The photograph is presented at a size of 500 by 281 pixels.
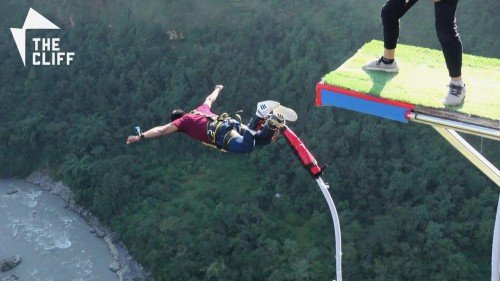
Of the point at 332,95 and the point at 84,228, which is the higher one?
the point at 332,95

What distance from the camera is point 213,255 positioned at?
2845 centimetres

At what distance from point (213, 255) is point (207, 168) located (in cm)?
783

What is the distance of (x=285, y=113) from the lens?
5660mm

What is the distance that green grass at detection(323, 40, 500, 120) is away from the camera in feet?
18.2

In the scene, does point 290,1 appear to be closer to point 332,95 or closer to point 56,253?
point 56,253

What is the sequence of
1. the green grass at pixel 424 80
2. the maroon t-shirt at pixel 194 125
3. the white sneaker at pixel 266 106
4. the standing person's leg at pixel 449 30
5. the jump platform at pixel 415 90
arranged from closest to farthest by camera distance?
the standing person's leg at pixel 449 30 → the jump platform at pixel 415 90 → the green grass at pixel 424 80 → the white sneaker at pixel 266 106 → the maroon t-shirt at pixel 194 125

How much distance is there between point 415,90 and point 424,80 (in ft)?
1.16

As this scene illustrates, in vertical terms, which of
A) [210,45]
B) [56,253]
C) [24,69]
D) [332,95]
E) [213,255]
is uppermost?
[332,95]

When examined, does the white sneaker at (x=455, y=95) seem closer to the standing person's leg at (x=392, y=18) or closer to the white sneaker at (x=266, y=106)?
the standing person's leg at (x=392, y=18)

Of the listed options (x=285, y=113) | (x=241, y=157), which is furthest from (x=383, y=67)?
(x=241, y=157)

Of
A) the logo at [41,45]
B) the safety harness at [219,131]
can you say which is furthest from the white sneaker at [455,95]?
the logo at [41,45]

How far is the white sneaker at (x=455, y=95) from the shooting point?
5.50 metres

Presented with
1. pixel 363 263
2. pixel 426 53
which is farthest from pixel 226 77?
pixel 426 53

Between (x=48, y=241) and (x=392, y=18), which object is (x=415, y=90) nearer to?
(x=392, y=18)
